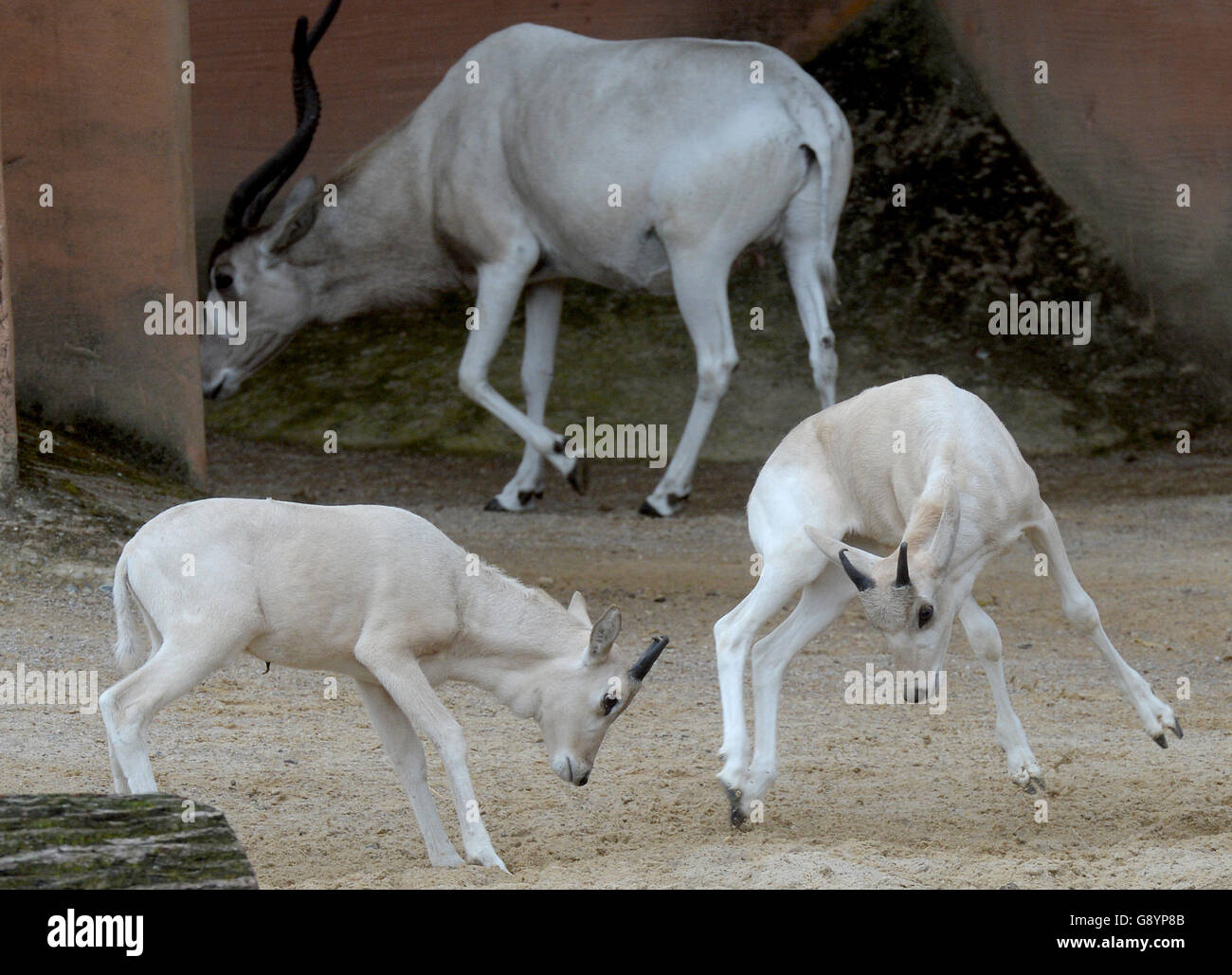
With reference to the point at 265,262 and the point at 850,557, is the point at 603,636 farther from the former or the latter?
the point at 265,262

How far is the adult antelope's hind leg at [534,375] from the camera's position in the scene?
31.3 feet

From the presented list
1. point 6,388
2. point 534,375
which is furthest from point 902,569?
point 534,375

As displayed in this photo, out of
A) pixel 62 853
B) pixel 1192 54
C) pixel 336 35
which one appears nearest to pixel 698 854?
pixel 62 853

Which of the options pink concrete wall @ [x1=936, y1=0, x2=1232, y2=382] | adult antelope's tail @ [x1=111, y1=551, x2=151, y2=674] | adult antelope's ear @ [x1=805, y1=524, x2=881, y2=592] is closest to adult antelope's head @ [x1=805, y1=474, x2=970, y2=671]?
adult antelope's ear @ [x1=805, y1=524, x2=881, y2=592]

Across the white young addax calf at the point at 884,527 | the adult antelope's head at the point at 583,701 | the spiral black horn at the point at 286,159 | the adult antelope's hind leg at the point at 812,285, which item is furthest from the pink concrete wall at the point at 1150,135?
the adult antelope's head at the point at 583,701

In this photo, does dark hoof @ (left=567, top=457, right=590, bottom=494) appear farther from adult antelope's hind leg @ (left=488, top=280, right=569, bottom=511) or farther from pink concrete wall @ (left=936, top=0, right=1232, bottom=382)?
pink concrete wall @ (left=936, top=0, right=1232, bottom=382)

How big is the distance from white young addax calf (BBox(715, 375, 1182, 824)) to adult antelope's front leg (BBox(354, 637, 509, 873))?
0.83m

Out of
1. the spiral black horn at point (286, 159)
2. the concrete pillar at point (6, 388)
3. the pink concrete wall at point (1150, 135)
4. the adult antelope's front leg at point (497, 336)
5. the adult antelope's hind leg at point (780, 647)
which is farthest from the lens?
the pink concrete wall at point (1150, 135)

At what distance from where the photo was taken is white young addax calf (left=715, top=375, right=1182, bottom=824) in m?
4.71

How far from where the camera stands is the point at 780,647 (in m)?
5.06

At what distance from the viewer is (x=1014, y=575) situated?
7.84m

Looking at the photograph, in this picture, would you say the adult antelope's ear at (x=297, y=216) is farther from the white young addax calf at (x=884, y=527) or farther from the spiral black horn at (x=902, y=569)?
the spiral black horn at (x=902, y=569)

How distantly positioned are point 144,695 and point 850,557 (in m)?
1.74

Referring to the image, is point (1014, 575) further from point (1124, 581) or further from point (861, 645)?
point (861, 645)
